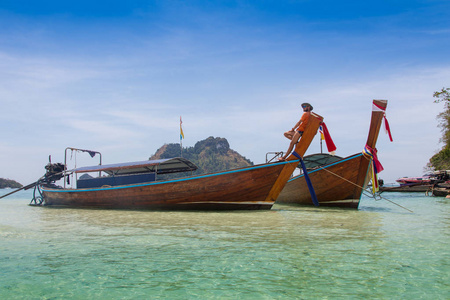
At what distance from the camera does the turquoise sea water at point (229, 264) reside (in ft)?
11.3

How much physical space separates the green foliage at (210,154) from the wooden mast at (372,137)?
9939 centimetres

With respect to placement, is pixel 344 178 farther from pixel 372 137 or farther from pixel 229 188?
pixel 229 188

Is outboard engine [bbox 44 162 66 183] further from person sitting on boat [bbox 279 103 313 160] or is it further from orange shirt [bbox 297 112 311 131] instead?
orange shirt [bbox 297 112 311 131]

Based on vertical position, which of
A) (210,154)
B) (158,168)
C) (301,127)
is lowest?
(158,168)

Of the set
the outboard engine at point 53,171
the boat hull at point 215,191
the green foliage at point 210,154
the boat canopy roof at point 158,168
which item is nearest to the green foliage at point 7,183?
the green foliage at point 210,154

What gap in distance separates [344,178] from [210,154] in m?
111

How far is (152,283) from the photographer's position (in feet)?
12.2

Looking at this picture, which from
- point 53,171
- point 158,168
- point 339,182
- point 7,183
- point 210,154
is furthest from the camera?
point 7,183

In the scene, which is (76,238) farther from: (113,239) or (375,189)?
(375,189)

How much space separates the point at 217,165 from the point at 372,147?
10334cm

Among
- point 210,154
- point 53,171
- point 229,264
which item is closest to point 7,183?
point 210,154

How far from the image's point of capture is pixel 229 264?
4.43 metres

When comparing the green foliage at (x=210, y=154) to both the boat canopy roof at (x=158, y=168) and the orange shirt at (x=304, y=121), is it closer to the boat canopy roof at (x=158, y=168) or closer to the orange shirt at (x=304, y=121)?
the boat canopy roof at (x=158, y=168)

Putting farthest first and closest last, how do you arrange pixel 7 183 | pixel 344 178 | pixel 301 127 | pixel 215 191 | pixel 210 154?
pixel 7 183 < pixel 210 154 < pixel 344 178 < pixel 215 191 < pixel 301 127
